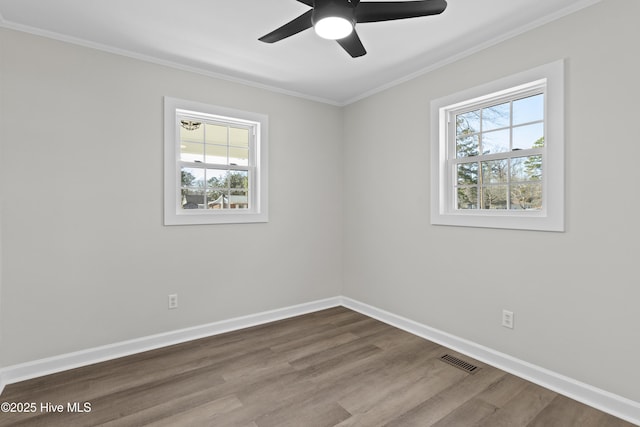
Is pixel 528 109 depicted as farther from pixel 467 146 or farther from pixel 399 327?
pixel 399 327

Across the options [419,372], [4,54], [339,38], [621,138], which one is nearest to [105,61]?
[4,54]

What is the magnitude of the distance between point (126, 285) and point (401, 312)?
2.67 metres

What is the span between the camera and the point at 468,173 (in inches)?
120

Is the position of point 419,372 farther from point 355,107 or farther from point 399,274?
point 355,107

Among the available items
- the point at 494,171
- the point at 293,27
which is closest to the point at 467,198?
the point at 494,171

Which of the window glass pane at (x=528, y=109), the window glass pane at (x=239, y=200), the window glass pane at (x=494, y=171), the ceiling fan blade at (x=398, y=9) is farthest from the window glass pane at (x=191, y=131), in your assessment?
the window glass pane at (x=528, y=109)

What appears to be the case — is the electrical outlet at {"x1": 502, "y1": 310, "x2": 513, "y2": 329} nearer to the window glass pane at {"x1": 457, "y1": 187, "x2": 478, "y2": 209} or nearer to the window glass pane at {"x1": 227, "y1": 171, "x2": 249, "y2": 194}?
the window glass pane at {"x1": 457, "y1": 187, "x2": 478, "y2": 209}

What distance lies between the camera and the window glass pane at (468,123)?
2.97 meters

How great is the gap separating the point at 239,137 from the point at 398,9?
2293 mm

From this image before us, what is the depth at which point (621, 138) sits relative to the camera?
205 cm

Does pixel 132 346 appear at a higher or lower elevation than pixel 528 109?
lower

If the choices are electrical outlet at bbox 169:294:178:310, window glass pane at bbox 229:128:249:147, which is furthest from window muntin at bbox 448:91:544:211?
electrical outlet at bbox 169:294:178:310

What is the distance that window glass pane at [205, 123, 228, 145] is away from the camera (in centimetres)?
343

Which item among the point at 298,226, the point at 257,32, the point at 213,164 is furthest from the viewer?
the point at 298,226
